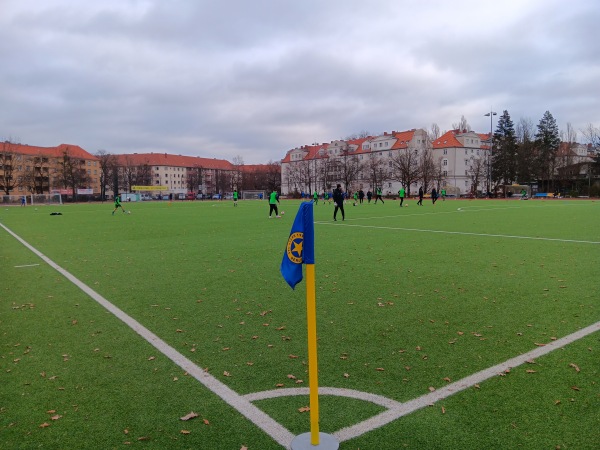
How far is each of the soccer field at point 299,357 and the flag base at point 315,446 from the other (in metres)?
0.10

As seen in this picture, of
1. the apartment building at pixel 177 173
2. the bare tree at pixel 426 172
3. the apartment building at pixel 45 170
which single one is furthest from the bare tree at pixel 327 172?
the apartment building at pixel 45 170

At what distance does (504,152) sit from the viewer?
277ft

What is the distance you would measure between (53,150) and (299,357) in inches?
5706

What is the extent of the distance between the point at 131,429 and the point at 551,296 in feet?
19.8

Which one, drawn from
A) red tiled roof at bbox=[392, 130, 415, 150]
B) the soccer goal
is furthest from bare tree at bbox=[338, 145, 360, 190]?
the soccer goal

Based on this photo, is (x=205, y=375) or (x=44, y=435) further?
(x=205, y=375)

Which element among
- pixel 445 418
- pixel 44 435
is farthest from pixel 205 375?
pixel 445 418

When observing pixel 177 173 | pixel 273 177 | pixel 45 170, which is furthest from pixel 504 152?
pixel 177 173

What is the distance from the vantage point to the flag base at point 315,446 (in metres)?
2.73

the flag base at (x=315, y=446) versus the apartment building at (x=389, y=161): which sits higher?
the apartment building at (x=389, y=161)

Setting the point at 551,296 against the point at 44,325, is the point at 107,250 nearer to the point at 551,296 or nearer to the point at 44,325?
the point at 44,325

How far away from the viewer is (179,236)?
53.2ft

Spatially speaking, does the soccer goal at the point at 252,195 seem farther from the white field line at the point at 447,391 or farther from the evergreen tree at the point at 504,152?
the white field line at the point at 447,391

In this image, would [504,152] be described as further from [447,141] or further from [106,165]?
[106,165]
